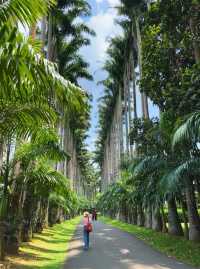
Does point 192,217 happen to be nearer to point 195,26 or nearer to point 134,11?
point 195,26

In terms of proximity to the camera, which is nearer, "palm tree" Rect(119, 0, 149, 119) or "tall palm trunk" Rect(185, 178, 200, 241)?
"tall palm trunk" Rect(185, 178, 200, 241)

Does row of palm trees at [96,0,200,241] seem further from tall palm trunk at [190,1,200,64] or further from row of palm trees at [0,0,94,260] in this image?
row of palm trees at [0,0,94,260]

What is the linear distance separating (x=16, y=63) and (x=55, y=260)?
7894 millimetres

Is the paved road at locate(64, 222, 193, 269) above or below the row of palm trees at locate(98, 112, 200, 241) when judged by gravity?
below

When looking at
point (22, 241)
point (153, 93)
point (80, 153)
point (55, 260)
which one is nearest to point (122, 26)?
point (153, 93)

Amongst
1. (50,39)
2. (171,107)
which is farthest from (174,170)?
(50,39)

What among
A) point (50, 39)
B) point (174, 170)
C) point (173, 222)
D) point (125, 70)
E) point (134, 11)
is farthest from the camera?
point (125, 70)

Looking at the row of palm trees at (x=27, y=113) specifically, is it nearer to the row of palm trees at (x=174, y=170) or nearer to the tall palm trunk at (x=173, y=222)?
the row of palm trees at (x=174, y=170)

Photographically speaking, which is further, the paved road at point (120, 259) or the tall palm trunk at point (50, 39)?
the tall palm trunk at point (50, 39)

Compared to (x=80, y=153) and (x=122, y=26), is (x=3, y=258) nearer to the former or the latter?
(x=122, y=26)

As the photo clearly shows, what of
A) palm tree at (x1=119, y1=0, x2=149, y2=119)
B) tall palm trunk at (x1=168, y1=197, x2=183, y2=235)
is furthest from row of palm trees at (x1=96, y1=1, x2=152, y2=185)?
tall palm trunk at (x1=168, y1=197, x2=183, y2=235)

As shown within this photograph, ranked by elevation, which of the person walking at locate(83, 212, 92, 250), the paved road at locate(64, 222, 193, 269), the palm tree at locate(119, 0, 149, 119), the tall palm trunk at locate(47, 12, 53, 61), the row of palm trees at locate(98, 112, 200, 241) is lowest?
the paved road at locate(64, 222, 193, 269)

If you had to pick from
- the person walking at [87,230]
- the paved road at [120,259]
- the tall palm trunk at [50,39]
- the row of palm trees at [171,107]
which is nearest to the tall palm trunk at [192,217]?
the row of palm trees at [171,107]

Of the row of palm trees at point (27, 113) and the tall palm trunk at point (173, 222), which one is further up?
the row of palm trees at point (27, 113)
